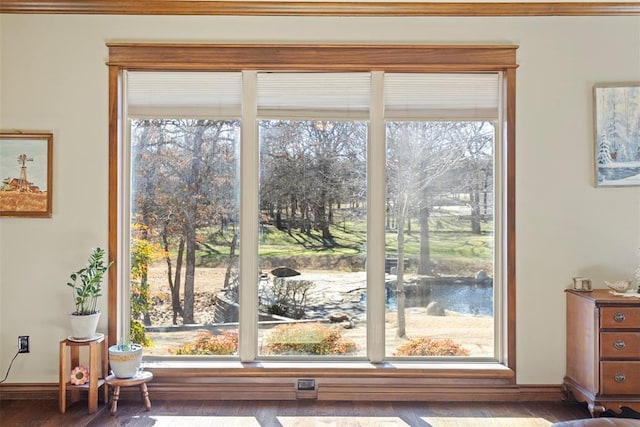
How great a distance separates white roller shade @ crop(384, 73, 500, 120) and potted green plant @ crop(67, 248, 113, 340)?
6.83 feet

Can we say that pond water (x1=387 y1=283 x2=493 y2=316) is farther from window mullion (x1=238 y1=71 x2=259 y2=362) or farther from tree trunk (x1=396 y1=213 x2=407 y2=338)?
window mullion (x1=238 y1=71 x2=259 y2=362)

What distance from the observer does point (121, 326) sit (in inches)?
134

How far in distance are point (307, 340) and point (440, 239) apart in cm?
113

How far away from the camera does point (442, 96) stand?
3404 millimetres

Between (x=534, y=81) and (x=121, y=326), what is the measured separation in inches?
125

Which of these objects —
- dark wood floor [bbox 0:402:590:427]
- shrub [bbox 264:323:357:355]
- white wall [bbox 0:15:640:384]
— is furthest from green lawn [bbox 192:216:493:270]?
dark wood floor [bbox 0:402:590:427]

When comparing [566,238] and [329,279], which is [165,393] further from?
[566,238]

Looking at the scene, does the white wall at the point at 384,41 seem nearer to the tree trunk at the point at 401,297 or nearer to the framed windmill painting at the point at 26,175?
the framed windmill painting at the point at 26,175

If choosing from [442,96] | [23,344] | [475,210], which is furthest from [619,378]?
[23,344]

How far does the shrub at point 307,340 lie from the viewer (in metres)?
3.47

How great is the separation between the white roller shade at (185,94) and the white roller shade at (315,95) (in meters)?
0.19

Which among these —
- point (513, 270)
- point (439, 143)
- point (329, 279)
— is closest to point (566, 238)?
point (513, 270)

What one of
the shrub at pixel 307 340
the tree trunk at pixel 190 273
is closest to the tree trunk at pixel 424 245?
the shrub at pixel 307 340

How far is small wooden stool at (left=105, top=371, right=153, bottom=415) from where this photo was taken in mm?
3070
